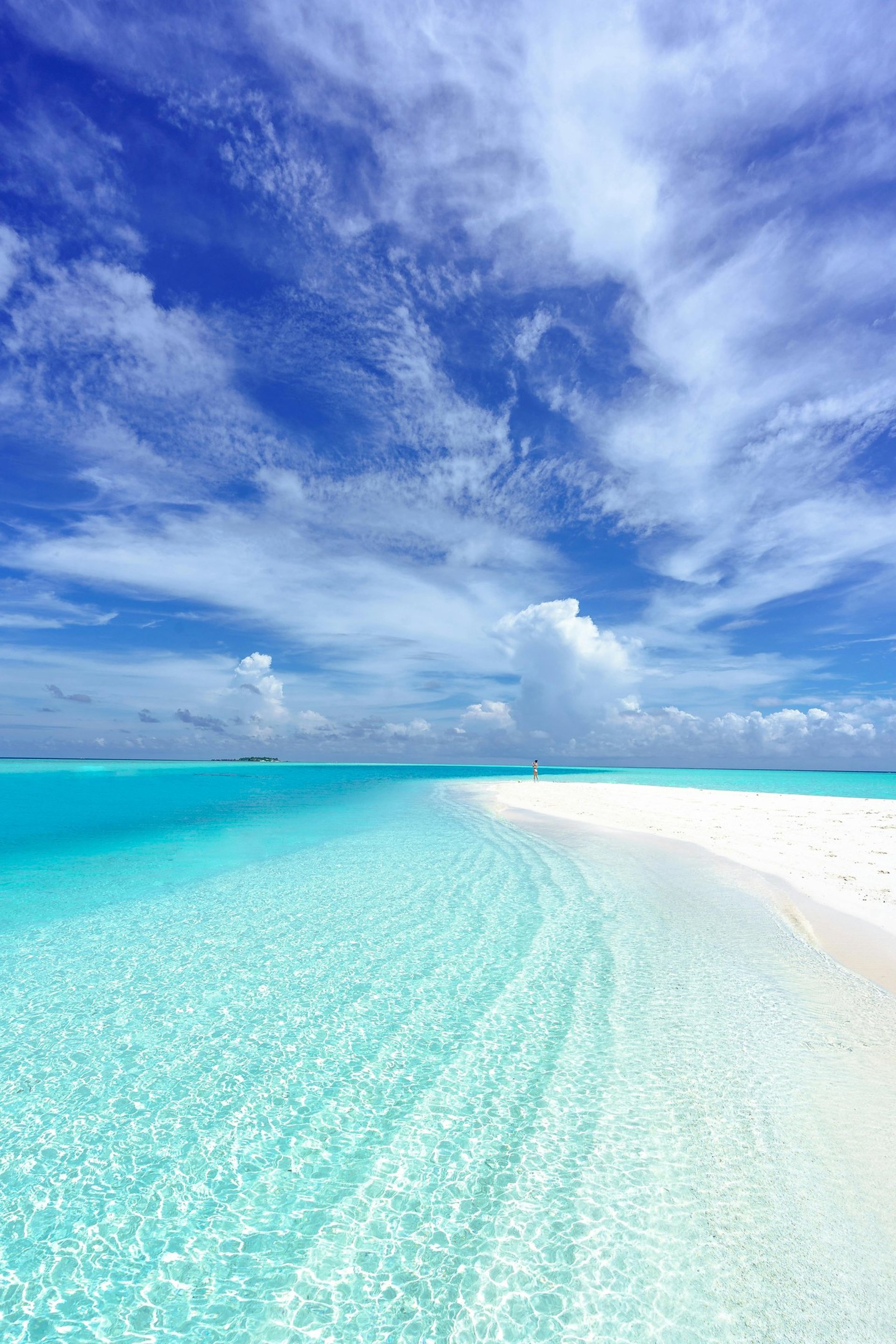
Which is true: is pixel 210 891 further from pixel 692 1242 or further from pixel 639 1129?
pixel 692 1242

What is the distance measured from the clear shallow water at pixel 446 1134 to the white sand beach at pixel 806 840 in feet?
4.34

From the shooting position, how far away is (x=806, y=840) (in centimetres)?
2512

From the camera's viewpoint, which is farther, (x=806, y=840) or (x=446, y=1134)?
(x=806, y=840)

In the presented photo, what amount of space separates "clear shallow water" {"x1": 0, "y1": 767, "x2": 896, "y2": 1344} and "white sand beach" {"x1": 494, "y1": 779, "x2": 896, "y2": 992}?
132 centimetres

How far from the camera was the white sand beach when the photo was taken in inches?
497

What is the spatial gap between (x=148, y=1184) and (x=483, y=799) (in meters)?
50.0

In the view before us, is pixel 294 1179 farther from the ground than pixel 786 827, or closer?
closer

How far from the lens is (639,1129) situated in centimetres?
642

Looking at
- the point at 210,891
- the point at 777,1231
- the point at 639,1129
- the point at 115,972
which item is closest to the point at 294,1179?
the point at 639,1129

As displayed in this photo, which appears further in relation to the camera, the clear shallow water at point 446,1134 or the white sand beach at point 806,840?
the white sand beach at point 806,840

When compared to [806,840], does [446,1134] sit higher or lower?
lower

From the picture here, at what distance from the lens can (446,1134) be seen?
256 inches

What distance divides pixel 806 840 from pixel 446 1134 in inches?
941

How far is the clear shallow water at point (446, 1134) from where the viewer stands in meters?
4.55
